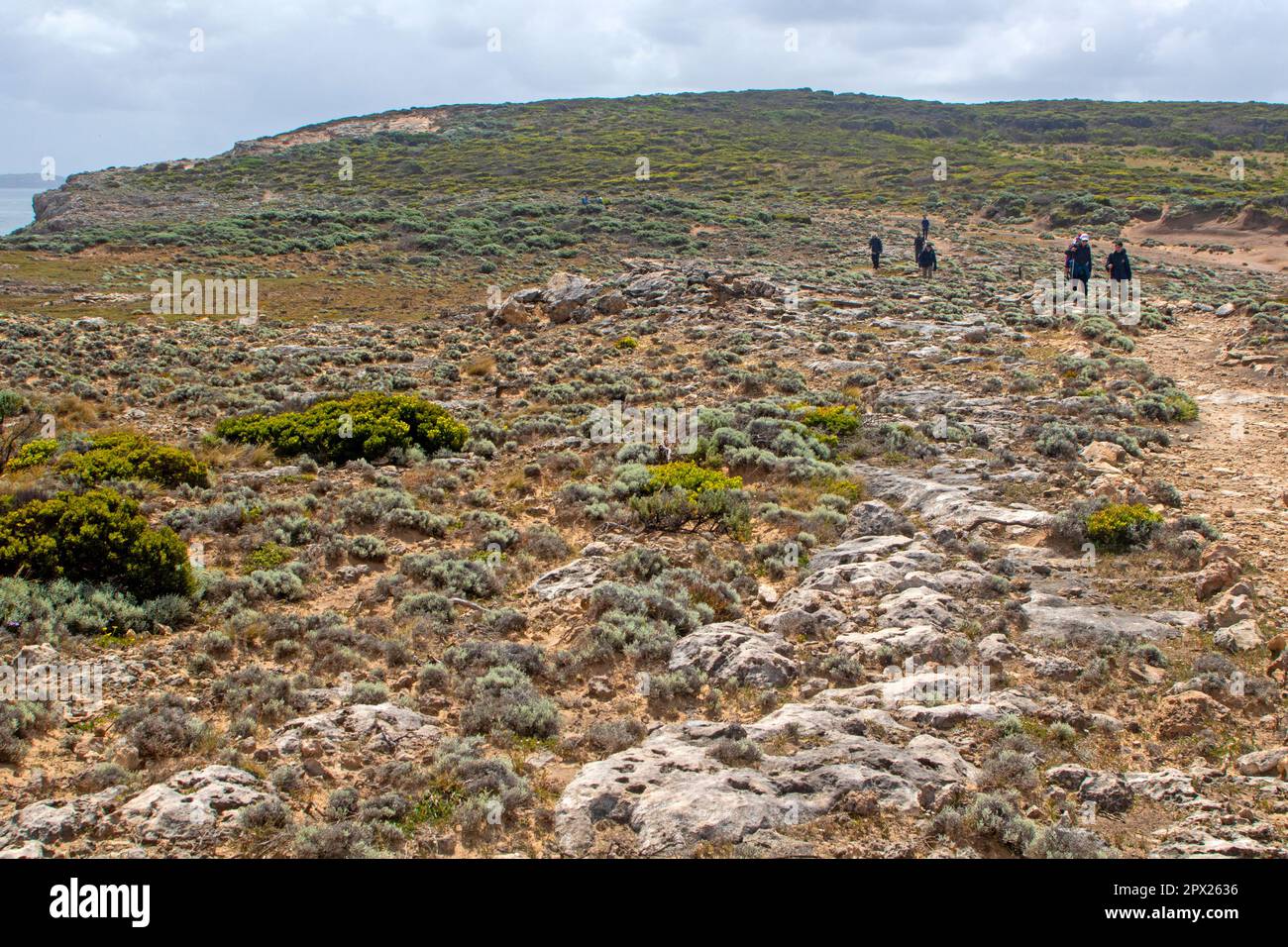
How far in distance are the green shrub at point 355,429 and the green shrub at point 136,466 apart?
1871 mm

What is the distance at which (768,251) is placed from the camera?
138 ft

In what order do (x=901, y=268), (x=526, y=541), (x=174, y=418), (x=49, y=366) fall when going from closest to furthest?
1. (x=526, y=541)
2. (x=174, y=418)
3. (x=49, y=366)
4. (x=901, y=268)

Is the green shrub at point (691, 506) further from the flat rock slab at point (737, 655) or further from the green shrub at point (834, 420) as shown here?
the green shrub at point (834, 420)

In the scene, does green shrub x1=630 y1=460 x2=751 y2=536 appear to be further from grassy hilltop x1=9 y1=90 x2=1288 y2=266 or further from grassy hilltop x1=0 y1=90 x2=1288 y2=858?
grassy hilltop x1=9 y1=90 x2=1288 y2=266

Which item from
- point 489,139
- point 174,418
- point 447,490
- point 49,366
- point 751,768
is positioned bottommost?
point 751,768

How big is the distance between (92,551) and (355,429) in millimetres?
5985

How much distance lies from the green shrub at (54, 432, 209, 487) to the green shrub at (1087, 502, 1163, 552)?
12.1 metres

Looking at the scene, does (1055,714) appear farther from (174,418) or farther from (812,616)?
(174,418)

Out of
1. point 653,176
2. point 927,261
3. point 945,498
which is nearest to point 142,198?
point 653,176

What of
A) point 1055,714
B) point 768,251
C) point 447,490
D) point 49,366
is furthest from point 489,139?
point 1055,714

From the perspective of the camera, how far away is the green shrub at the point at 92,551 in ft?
27.3

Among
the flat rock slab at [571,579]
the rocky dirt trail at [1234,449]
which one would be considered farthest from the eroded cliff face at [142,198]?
the rocky dirt trail at [1234,449]
